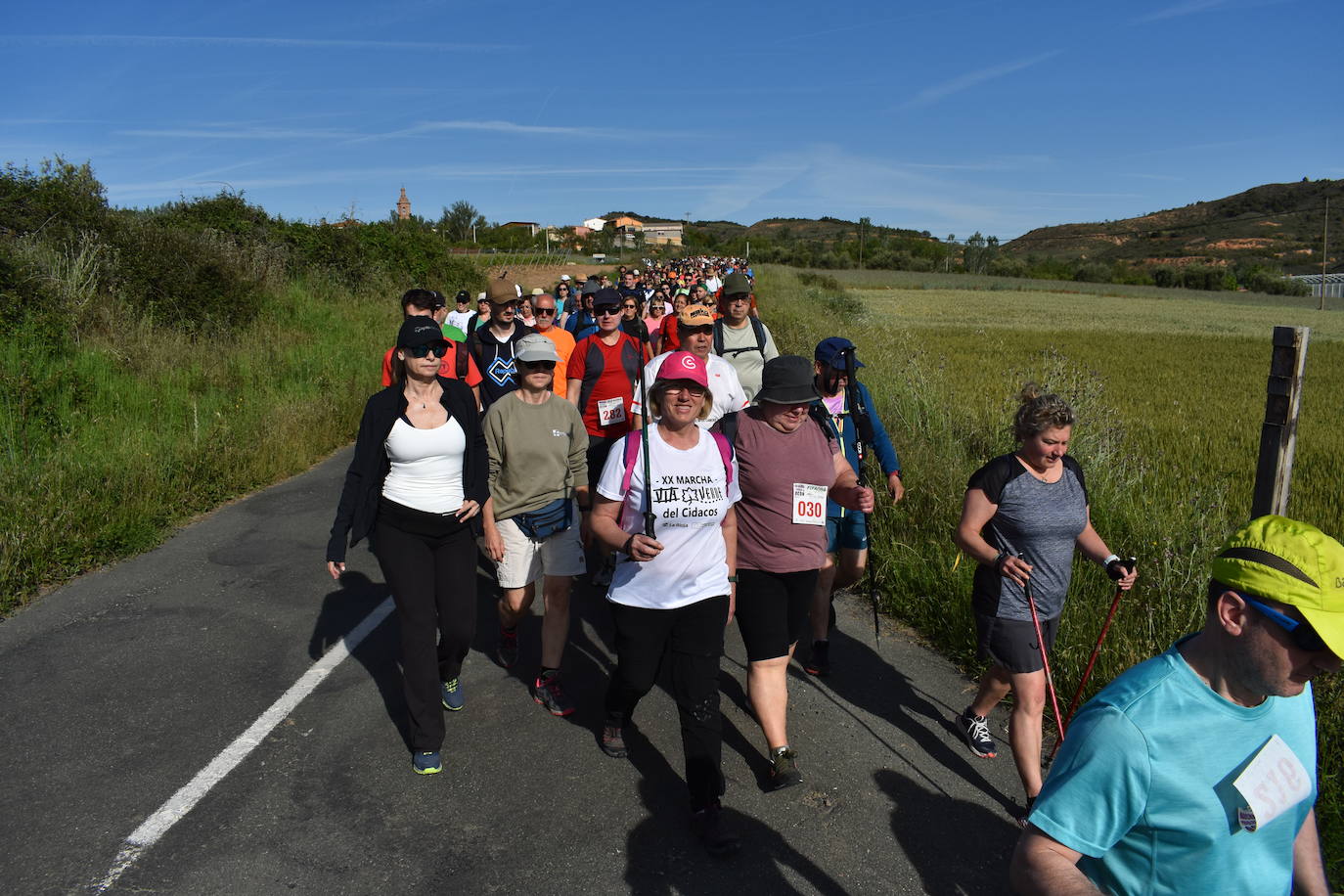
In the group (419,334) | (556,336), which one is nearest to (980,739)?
(419,334)

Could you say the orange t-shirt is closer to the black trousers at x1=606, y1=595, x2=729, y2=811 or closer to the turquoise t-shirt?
the black trousers at x1=606, y1=595, x2=729, y2=811

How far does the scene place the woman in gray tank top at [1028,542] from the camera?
3.71 m

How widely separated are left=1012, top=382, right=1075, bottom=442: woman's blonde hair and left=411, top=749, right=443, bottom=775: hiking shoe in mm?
2910

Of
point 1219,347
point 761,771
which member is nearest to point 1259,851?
point 761,771

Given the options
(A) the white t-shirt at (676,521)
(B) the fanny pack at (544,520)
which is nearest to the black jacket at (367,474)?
(B) the fanny pack at (544,520)

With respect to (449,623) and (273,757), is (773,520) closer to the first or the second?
(449,623)

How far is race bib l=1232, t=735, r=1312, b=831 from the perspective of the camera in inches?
68.1

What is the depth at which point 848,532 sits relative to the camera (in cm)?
528

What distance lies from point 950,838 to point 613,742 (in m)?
1.53

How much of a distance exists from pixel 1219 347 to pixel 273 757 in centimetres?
3082

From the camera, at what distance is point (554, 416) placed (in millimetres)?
4773

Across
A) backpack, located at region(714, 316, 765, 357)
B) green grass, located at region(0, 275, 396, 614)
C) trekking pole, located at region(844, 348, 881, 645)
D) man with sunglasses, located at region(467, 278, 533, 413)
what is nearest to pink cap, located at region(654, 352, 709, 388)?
trekking pole, located at region(844, 348, 881, 645)

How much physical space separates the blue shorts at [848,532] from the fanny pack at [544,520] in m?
1.55

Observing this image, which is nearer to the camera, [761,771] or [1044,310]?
[761,771]
